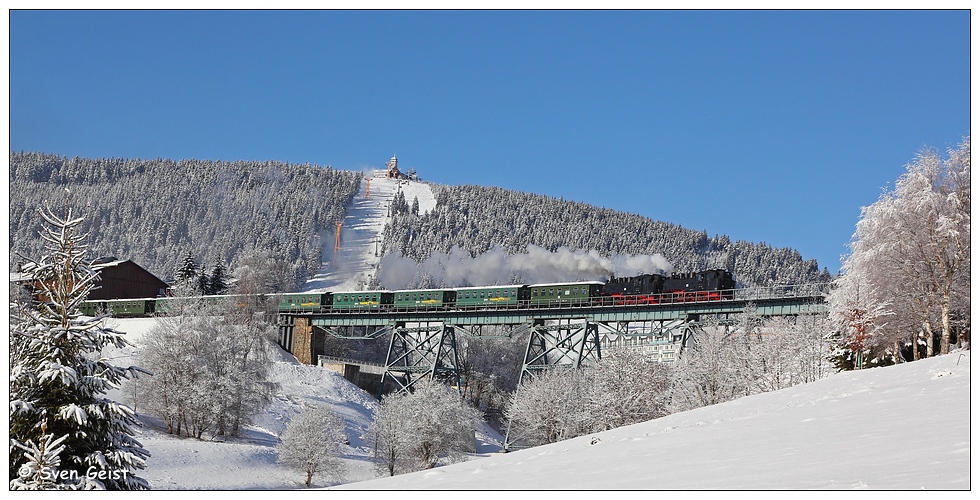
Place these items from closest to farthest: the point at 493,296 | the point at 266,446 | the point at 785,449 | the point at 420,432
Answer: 1. the point at 785,449
2. the point at 266,446
3. the point at 420,432
4. the point at 493,296

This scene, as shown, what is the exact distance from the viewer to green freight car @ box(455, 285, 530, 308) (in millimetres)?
63969

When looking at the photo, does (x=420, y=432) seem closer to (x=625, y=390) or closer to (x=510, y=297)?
(x=625, y=390)

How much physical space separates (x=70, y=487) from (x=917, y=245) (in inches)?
1235

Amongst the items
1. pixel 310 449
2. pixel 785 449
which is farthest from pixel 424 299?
pixel 785 449

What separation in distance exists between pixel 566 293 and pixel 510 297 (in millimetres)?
5233

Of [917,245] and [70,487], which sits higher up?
[917,245]

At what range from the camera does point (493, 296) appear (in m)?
65.4

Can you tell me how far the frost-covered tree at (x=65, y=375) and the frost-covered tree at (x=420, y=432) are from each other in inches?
1236

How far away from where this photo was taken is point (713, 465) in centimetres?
1082

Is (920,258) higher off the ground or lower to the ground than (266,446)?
higher

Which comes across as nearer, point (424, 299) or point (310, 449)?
point (310, 449)

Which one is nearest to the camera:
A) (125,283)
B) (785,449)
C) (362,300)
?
(785,449)

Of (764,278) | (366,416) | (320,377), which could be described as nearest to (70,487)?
(366,416)
